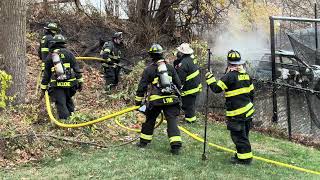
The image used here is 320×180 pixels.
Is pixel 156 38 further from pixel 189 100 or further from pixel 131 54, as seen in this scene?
pixel 189 100

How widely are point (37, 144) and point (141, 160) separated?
1783 millimetres

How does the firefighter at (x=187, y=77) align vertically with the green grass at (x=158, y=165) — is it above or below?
above

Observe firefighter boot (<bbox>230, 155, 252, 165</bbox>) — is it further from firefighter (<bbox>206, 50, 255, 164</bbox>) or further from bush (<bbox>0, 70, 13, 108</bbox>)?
bush (<bbox>0, 70, 13, 108</bbox>)

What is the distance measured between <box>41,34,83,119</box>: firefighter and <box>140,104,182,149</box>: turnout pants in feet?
6.39

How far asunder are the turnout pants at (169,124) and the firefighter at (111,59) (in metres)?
5.84

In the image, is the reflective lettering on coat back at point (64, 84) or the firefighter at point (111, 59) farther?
the firefighter at point (111, 59)

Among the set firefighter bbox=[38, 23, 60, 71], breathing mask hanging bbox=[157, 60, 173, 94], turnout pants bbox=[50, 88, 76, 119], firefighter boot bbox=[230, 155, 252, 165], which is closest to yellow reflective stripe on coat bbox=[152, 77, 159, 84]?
breathing mask hanging bbox=[157, 60, 173, 94]

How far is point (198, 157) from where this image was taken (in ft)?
25.3

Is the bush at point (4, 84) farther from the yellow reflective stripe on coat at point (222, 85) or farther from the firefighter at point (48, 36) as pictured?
the firefighter at point (48, 36)

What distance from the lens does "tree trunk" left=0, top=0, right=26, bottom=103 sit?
10305 millimetres

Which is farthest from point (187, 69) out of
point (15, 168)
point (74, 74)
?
point (15, 168)

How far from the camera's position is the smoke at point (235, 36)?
60.3 ft

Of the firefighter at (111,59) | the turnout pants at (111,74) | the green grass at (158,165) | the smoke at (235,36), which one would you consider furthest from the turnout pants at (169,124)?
the smoke at (235,36)

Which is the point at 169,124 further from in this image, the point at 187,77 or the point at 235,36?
the point at 235,36
